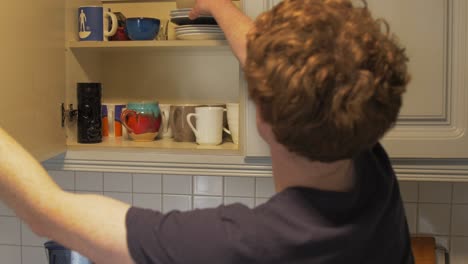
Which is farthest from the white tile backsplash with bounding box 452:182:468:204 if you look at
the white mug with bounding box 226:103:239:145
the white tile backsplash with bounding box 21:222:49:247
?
the white tile backsplash with bounding box 21:222:49:247

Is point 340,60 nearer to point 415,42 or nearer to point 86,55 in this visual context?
point 415,42

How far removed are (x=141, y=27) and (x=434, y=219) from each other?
0.88 m

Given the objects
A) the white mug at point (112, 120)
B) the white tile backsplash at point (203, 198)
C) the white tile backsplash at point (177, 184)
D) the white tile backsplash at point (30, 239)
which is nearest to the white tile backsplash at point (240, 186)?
the white tile backsplash at point (203, 198)

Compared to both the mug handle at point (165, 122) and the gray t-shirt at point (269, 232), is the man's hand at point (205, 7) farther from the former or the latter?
the gray t-shirt at point (269, 232)

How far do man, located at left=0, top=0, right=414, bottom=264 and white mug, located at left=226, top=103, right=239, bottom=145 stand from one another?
1.60ft

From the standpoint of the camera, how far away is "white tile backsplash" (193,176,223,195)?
1.50m

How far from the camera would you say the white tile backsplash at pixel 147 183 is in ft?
4.99

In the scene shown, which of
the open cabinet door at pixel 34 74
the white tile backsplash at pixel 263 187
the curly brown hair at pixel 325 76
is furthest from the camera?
the white tile backsplash at pixel 263 187

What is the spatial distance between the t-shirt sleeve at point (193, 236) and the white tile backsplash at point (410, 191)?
87 centimetres

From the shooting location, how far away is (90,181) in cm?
155

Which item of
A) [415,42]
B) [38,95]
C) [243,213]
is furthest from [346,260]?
[38,95]

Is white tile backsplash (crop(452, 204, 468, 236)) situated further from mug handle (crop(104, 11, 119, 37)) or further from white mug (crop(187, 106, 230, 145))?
mug handle (crop(104, 11, 119, 37))

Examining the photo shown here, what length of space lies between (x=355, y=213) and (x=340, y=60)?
0.20 m

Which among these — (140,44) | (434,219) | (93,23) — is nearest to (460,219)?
(434,219)
